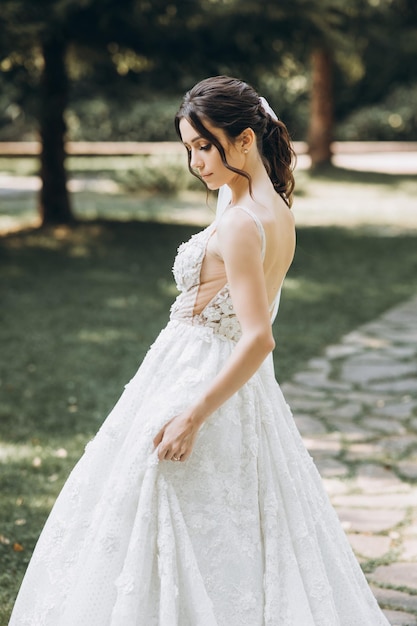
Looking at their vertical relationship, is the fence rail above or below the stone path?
above

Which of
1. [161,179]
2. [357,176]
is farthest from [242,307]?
[357,176]

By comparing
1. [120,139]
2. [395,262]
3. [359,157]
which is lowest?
[395,262]

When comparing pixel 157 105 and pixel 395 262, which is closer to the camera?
pixel 395 262

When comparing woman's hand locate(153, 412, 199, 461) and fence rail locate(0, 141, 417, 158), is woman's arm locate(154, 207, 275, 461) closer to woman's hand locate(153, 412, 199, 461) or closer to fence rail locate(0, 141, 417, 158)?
woman's hand locate(153, 412, 199, 461)

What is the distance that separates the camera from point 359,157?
26734mm

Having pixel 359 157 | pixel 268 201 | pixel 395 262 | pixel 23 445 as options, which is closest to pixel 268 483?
pixel 268 201

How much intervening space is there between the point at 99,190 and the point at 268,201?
17.4 m

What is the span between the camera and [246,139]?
2.45m

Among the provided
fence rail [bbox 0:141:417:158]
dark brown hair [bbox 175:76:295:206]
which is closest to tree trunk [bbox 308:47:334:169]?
fence rail [bbox 0:141:417:158]

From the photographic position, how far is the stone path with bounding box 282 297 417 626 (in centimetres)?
381

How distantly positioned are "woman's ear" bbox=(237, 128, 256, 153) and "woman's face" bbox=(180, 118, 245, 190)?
15mm

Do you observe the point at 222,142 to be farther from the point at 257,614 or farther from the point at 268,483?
the point at 257,614

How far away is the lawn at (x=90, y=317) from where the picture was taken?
4871 mm

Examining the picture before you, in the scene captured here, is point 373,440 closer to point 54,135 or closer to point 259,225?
point 259,225
